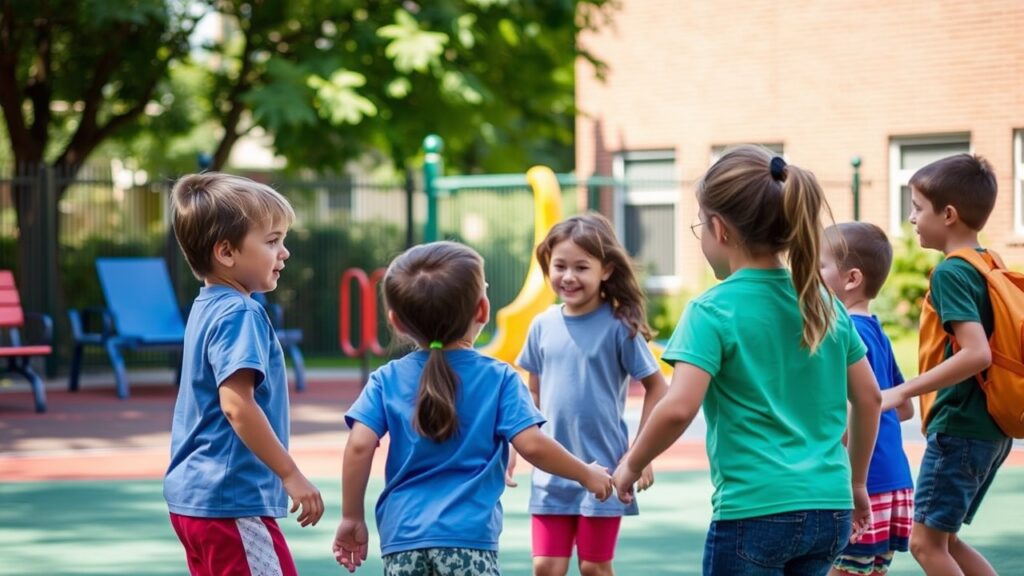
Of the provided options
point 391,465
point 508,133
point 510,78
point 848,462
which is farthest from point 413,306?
point 508,133

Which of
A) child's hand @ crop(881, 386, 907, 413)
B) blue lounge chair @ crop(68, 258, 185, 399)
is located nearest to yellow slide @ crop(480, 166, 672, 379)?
blue lounge chair @ crop(68, 258, 185, 399)

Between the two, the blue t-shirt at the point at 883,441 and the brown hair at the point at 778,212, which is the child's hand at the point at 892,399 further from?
the brown hair at the point at 778,212

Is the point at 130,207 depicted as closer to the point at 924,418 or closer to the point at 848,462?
the point at 924,418

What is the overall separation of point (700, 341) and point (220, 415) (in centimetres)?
122

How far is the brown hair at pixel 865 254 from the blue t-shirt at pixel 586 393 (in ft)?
2.42

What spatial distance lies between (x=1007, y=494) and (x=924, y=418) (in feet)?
11.8

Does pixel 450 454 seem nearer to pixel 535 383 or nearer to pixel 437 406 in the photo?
pixel 437 406

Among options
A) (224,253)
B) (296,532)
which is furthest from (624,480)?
(296,532)

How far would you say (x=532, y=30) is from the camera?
18891 millimetres

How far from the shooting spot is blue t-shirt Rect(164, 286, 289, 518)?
3.58m

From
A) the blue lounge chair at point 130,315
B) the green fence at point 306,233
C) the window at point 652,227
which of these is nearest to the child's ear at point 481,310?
the blue lounge chair at point 130,315

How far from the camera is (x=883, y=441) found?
14.8 feet

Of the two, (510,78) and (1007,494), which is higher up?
(510,78)

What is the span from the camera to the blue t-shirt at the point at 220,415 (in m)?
3.58
